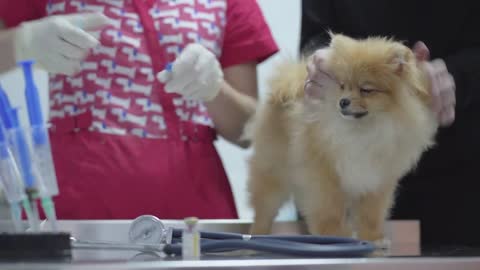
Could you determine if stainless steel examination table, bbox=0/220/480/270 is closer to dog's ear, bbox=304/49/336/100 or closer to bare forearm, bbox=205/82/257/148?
dog's ear, bbox=304/49/336/100

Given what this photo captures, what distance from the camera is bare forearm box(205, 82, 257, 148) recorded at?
4.11ft

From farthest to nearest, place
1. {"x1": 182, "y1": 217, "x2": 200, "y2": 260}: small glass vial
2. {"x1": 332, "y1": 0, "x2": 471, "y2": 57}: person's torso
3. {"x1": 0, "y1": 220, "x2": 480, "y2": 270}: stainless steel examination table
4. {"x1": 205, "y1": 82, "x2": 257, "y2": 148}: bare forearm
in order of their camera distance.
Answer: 1. {"x1": 205, "y1": 82, "x2": 257, "y2": 148}: bare forearm
2. {"x1": 332, "y1": 0, "x2": 471, "y2": 57}: person's torso
3. {"x1": 182, "y1": 217, "x2": 200, "y2": 260}: small glass vial
4. {"x1": 0, "y1": 220, "x2": 480, "y2": 270}: stainless steel examination table

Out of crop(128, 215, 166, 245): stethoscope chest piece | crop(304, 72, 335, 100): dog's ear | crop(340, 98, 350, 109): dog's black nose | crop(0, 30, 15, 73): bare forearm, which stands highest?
crop(0, 30, 15, 73): bare forearm

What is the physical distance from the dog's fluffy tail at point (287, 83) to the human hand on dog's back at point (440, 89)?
18 centimetres

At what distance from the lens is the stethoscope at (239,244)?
528 millimetres

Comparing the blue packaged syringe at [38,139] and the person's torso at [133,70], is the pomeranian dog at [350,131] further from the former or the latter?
the blue packaged syringe at [38,139]

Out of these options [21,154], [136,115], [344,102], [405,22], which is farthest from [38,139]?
[405,22]

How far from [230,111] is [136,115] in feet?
0.64

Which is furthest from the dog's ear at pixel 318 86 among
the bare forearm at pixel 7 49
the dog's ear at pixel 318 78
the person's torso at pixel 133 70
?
the bare forearm at pixel 7 49

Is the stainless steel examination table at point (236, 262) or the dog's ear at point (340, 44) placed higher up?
the dog's ear at point (340, 44)

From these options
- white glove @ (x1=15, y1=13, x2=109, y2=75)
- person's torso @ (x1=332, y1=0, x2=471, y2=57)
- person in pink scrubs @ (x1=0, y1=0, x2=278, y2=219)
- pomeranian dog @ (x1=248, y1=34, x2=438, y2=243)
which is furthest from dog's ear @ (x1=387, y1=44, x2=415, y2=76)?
white glove @ (x1=15, y1=13, x2=109, y2=75)

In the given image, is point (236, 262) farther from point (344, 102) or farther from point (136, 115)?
point (136, 115)

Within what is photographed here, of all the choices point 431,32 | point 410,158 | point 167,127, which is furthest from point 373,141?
point 167,127

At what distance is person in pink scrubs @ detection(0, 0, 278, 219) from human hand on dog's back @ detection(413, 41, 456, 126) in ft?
1.24
